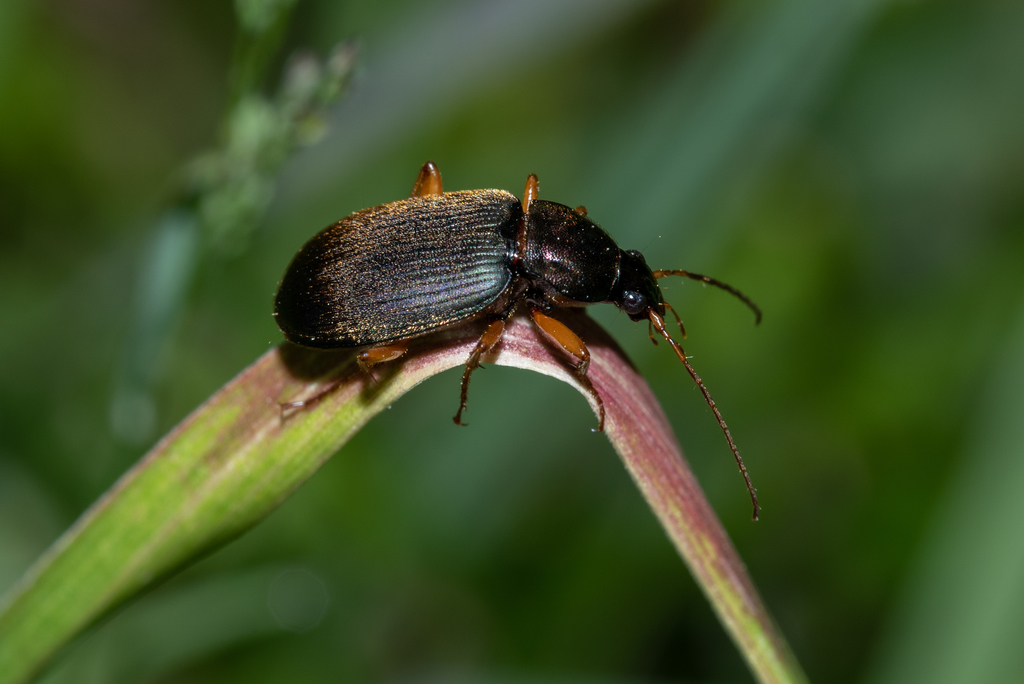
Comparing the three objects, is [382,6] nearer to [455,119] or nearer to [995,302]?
[455,119]

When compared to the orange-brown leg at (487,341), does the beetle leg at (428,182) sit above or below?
above

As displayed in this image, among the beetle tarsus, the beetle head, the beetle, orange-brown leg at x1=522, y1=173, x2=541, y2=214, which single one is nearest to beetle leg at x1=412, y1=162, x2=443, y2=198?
the beetle

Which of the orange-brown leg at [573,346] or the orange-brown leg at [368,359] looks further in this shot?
the orange-brown leg at [573,346]

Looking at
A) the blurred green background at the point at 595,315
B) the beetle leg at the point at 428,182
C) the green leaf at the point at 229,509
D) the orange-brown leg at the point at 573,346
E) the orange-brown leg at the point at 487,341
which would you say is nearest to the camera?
the green leaf at the point at 229,509

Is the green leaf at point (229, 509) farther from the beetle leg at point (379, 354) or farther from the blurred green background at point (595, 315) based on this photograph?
the blurred green background at point (595, 315)

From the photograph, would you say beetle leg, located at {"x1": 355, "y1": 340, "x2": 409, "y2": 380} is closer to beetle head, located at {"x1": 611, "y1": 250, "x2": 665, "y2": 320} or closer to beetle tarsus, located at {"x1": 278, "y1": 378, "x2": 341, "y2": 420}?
beetle tarsus, located at {"x1": 278, "y1": 378, "x2": 341, "y2": 420}

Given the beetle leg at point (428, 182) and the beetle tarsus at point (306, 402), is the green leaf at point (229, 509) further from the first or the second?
the beetle leg at point (428, 182)

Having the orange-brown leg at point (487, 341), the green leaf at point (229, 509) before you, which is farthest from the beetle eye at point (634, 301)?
the green leaf at point (229, 509)

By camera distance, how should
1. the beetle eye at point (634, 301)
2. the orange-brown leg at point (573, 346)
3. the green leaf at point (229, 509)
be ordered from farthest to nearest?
the beetle eye at point (634, 301), the orange-brown leg at point (573, 346), the green leaf at point (229, 509)
